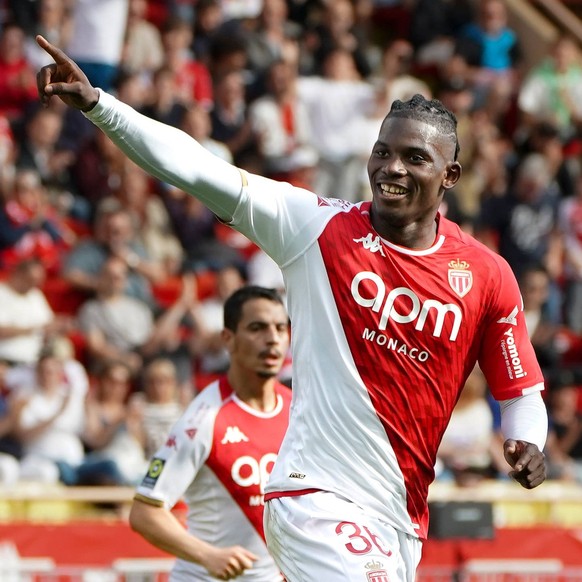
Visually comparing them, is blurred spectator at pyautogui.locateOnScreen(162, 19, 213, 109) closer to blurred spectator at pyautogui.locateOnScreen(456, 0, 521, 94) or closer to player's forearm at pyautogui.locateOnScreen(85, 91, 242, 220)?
blurred spectator at pyautogui.locateOnScreen(456, 0, 521, 94)

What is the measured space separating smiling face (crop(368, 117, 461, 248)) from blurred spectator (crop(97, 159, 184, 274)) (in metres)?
7.86

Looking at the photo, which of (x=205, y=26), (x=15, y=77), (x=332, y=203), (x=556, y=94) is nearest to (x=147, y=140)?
(x=332, y=203)

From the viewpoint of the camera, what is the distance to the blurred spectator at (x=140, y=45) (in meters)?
14.9

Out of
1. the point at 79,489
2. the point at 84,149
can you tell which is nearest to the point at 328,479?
the point at 79,489

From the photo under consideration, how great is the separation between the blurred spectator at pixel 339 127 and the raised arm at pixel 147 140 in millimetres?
10138

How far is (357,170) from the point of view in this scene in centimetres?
1515

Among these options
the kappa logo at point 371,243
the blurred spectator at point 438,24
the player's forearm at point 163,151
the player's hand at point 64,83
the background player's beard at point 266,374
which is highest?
the blurred spectator at point 438,24

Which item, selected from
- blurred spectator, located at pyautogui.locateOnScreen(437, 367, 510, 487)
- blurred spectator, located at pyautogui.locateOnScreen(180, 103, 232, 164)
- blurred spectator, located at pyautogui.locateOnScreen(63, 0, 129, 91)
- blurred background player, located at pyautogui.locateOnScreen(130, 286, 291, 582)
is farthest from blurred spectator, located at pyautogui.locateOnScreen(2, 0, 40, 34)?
blurred background player, located at pyautogui.locateOnScreen(130, 286, 291, 582)

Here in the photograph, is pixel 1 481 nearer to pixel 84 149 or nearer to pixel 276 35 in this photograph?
pixel 84 149

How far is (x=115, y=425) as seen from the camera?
10984 millimetres

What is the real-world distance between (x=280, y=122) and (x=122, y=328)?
12.7 feet

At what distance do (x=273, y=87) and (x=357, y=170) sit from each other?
1.28 meters

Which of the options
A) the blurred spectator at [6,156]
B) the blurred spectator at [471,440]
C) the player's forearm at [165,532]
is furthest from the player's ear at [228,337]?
the blurred spectator at [6,156]

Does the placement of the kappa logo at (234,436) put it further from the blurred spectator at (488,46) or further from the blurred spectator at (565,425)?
the blurred spectator at (488,46)
